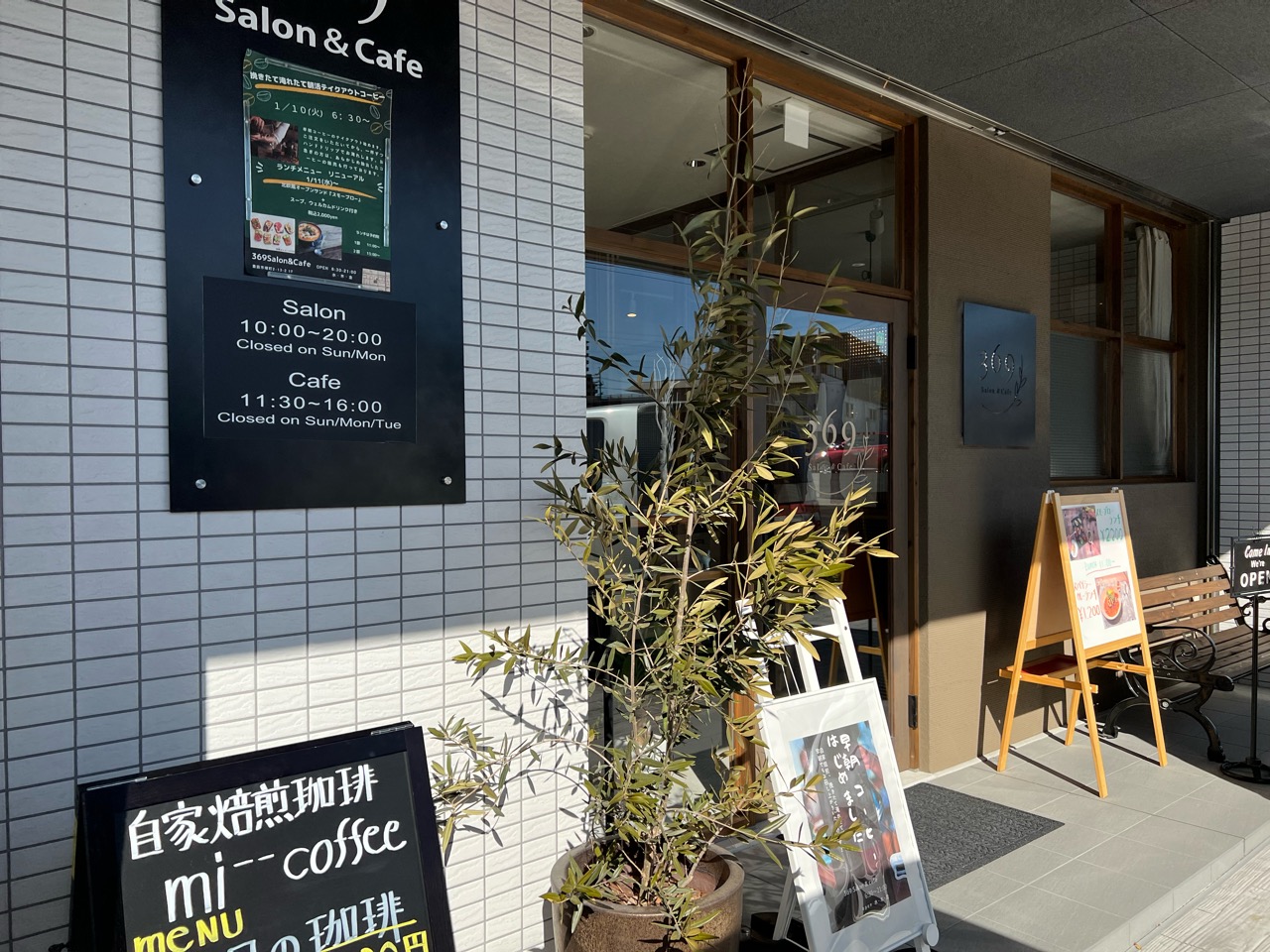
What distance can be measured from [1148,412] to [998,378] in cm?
195

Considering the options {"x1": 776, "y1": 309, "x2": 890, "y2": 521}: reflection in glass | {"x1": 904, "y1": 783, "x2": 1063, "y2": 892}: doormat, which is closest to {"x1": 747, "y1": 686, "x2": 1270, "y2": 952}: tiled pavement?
{"x1": 904, "y1": 783, "x2": 1063, "y2": 892}: doormat

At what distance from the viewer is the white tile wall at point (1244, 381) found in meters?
5.70

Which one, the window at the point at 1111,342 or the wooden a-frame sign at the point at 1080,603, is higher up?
the window at the point at 1111,342

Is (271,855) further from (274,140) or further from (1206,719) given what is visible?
(1206,719)

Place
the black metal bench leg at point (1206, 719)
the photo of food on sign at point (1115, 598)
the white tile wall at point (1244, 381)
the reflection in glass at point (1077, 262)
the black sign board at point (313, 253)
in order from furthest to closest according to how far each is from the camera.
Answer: the white tile wall at point (1244, 381), the reflection in glass at point (1077, 262), the black metal bench leg at point (1206, 719), the photo of food on sign at point (1115, 598), the black sign board at point (313, 253)

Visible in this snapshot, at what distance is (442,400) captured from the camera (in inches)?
86.2

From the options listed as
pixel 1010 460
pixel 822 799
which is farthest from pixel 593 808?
pixel 1010 460

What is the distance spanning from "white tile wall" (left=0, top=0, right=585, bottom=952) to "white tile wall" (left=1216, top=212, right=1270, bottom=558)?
531 cm

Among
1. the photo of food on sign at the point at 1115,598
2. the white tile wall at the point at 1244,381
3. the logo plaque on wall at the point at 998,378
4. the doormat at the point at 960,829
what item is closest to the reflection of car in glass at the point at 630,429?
the doormat at the point at 960,829

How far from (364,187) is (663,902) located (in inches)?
67.9

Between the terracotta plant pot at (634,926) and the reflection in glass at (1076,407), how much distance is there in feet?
10.9

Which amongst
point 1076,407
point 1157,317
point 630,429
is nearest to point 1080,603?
point 1076,407

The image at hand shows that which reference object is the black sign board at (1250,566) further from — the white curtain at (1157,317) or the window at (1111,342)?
the white curtain at (1157,317)

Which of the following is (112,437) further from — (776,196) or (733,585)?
(776,196)
